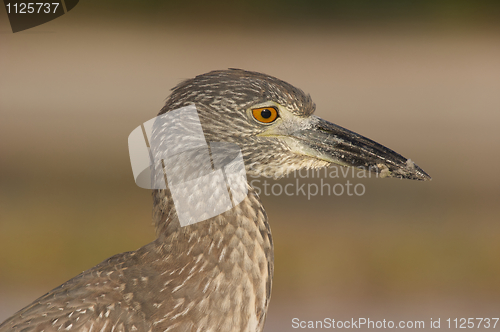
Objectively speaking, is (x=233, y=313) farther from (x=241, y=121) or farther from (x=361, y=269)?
(x=361, y=269)

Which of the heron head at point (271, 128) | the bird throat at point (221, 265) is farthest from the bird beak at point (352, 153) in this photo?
the bird throat at point (221, 265)

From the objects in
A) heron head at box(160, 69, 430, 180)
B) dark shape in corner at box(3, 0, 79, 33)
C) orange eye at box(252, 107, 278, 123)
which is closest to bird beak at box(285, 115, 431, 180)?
heron head at box(160, 69, 430, 180)

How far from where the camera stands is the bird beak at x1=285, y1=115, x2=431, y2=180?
210 centimetres

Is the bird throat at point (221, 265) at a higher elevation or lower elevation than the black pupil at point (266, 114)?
lower

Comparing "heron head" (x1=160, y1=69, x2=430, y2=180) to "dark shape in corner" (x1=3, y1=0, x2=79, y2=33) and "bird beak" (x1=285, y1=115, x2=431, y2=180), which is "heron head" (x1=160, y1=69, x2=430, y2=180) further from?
"dark shape in corner" (x1=3, y1=0, x2=79, y2=33)

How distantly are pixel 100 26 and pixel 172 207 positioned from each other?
22.8 ft

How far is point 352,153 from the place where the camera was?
6.91 feet

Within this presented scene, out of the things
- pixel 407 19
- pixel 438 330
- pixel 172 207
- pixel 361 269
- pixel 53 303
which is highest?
pixel 407 19

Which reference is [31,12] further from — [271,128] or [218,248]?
[218,248]

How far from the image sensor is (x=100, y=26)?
7.83m

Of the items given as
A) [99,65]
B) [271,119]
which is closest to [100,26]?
[99,65]

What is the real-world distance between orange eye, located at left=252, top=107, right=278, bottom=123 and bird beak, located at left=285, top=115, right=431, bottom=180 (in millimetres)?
132

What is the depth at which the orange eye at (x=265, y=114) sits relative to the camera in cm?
199

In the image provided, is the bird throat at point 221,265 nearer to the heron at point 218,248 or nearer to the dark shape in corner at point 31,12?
the heron at point 218,248
